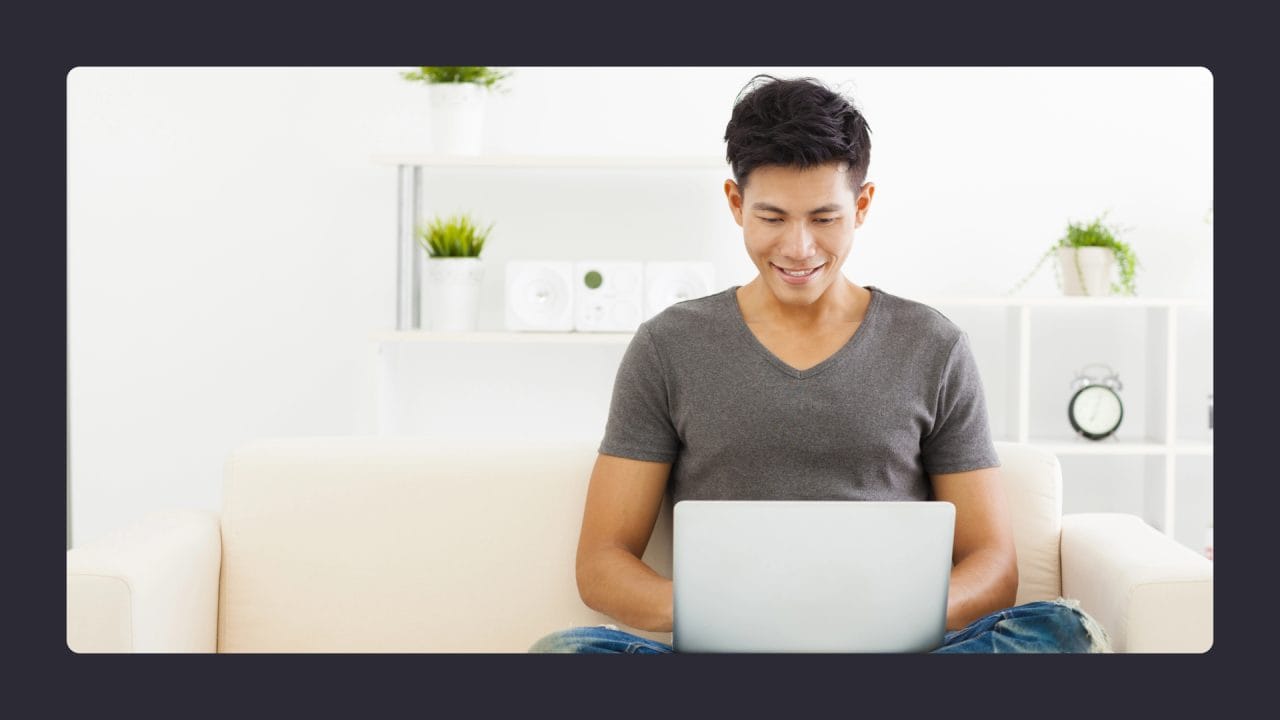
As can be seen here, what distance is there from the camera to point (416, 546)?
73.9 inches

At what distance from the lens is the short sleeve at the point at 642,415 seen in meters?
1.77

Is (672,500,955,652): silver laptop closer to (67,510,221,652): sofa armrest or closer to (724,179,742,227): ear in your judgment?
(724,179,742,227): ear

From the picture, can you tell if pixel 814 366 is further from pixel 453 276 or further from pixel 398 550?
pixel 453 276

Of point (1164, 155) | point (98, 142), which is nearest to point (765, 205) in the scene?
point (1164, 155)

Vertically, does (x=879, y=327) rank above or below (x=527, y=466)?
above

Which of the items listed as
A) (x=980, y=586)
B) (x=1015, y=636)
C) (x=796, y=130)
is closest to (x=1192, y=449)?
(x=980, y=586)

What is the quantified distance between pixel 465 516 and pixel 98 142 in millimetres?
2204

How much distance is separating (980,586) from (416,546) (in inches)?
33.6

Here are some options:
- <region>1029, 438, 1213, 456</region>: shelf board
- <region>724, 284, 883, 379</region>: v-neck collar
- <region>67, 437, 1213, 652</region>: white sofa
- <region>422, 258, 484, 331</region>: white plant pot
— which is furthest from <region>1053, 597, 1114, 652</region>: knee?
<region>422, 258, 484, 331</region>: white plant pot

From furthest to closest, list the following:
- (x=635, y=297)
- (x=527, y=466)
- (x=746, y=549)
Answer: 1. (x=635, y=297)
2. (x=527, y=466)
3. (x=746, y=549)

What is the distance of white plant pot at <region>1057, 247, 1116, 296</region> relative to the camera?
3213mm

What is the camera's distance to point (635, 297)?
318cm

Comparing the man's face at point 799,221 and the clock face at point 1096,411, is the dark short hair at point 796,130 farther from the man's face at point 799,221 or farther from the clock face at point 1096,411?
the clock face at point 1096,411

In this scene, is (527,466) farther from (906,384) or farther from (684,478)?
(906,384)
